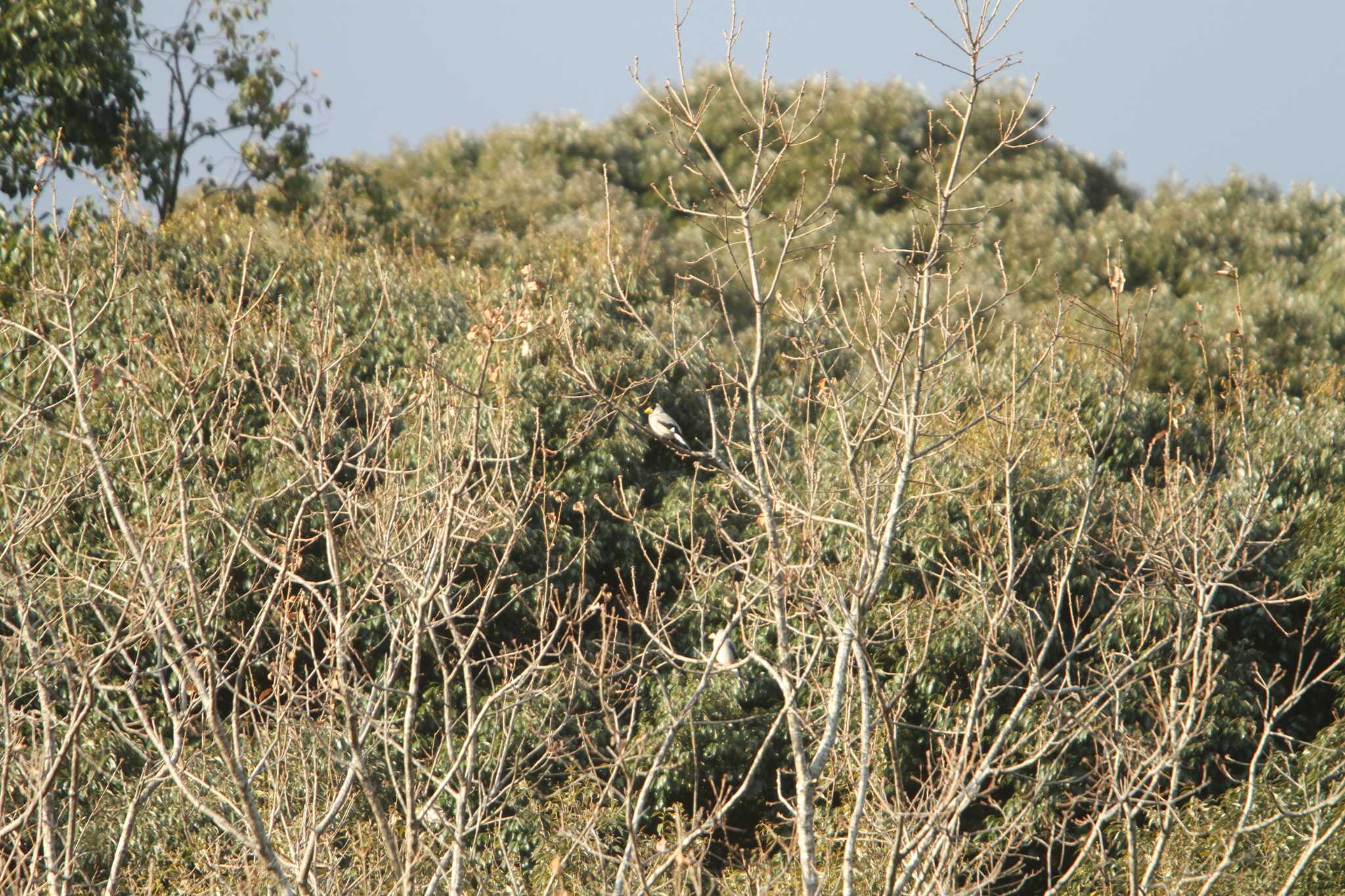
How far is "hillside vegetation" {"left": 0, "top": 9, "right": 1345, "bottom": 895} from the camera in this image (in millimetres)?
5770

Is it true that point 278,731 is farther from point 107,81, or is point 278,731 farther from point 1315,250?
point 1315,250

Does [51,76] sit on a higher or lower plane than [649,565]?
higher

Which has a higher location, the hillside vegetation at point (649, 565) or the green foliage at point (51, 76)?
the green foliage at point (51, 76)

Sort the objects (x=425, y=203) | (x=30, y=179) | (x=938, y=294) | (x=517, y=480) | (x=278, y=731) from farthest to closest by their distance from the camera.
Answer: (x=425, y=203) < (x=938, y=294) < (x=30, y=179) < (x=517, y=480) < (x=278, y=731)

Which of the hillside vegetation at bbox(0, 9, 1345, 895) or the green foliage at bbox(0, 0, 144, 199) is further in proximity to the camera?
the green foliage at bbox(0, 0, 144, 199)

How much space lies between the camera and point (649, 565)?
36.1 feet

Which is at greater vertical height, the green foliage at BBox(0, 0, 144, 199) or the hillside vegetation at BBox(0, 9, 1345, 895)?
the green foliage at BBox(0, 0, 144, 199)

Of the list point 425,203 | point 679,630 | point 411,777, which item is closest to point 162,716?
point 679,630

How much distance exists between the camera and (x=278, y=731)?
619 cm

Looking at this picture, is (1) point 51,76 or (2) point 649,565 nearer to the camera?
(2) point 649,565

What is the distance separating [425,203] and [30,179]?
829cm

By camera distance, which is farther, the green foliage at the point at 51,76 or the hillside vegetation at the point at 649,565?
the green foliage at the point at 51,76

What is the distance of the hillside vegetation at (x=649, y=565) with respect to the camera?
5.77 meters

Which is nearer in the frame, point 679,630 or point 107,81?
point 679,630
